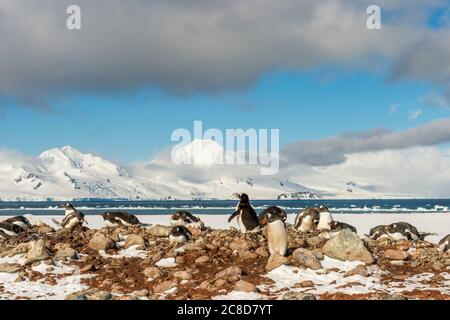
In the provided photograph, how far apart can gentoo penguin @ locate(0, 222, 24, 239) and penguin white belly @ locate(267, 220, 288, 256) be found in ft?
36.8

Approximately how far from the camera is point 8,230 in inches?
846

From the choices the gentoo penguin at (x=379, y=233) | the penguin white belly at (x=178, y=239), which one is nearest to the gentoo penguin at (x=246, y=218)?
the penguin white belly at (x=178, y=239)

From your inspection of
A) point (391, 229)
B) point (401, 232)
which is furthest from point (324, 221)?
point (401, 232)

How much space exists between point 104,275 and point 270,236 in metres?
4.96

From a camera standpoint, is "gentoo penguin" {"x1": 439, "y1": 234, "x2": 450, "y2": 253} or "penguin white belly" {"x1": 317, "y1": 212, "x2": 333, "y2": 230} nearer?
"gentoo penguin" {"x1": 439, "y1": 234, "x2": 450, "y2": 253}

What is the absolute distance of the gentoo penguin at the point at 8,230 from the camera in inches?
832

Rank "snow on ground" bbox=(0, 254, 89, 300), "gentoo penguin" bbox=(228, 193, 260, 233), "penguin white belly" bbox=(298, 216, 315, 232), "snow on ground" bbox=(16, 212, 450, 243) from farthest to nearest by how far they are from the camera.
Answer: "snow on ground" bbox=(16, 212, 450, 243), "penguin white belly" bbox=(298, 216, 315, 232), "gentoo penguin" bbox=(228, 193, 260, 233), "snow on ground" bbox=(0, 254, 89, 300)

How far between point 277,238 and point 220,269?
1.95 meters

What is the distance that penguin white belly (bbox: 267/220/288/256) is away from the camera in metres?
15.7

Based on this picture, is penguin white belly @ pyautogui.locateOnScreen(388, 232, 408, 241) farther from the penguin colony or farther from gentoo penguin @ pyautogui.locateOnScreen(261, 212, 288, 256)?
gentoo penguin @ pyautogui.locateOnScreen(261, 212, 288, 256)

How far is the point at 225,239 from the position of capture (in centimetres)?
1781

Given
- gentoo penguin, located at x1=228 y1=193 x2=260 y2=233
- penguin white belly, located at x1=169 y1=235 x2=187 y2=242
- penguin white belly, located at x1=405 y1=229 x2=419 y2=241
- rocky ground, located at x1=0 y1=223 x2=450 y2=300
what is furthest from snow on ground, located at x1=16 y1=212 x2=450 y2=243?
penguin white belly, located at x1=169 y1=235 x2=187 y2=242

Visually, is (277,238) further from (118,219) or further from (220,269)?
(118,219)

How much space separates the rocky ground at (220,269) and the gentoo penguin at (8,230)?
3.01 metres
